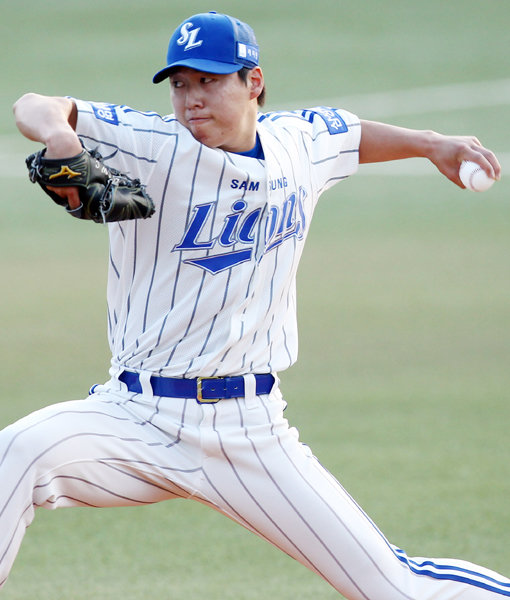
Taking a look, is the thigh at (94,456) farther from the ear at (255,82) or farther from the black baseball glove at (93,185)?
the ear at (255,82)

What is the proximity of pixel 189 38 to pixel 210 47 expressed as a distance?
79 millimetres

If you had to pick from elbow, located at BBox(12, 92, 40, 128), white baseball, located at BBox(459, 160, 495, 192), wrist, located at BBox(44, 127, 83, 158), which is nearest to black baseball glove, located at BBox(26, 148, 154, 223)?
wrist, located at BBox(44, 127, 83, 158)

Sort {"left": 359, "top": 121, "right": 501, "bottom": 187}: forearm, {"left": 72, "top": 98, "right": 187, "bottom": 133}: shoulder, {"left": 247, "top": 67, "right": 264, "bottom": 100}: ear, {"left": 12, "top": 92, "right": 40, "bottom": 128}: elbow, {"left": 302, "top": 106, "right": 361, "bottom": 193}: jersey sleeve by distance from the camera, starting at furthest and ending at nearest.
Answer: {"left": 302, "top": 106, "right": 361, "bottom": 193}: jersey sleeve → {"left": 359, "top": 121, "right": 501, "bottom": 187}: forearm → {"left": 247, "top": 67, "right": 264, "bottom": 100}: ear → {"left": 72, "top": 98, "right": 187, "bottom": 133}: shoulder → {"left": 12, "top": 92, "right": 40, "bottom": 128}: elbow

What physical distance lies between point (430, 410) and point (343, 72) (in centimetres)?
1208

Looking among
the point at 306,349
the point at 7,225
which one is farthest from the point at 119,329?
the point at 7,225

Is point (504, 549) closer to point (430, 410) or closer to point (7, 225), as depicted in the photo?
point (430, 410)

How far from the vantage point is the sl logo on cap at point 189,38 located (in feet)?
12.4

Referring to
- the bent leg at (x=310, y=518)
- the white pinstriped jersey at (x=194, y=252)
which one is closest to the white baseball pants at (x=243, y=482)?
the bent leg at (x=310, y=518)

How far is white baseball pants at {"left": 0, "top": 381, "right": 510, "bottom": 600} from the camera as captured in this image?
3680 millimetres

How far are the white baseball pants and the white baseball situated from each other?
3.56ft

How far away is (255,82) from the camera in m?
4.07

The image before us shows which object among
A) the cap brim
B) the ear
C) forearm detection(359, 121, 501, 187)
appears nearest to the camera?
the cap brim

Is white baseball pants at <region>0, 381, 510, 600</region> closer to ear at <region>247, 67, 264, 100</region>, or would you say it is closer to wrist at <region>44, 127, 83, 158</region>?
wrist at <region>44, 127, 83, 158</region>

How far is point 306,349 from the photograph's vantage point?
9391mm
